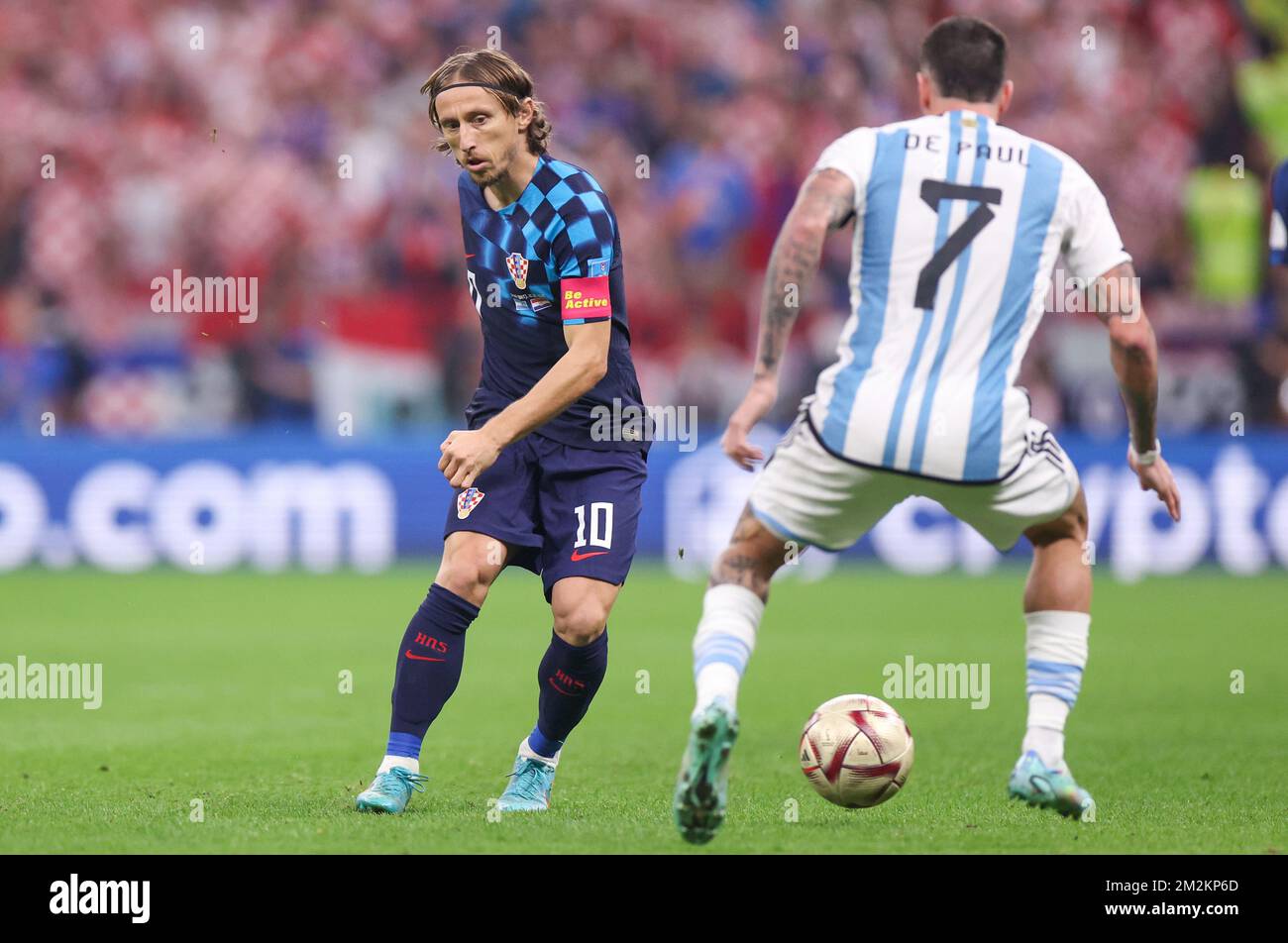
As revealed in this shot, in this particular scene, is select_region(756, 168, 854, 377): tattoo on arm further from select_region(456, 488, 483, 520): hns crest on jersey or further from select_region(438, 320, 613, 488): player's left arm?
select_region(456, 488, 483, 520): hns crest on jersey

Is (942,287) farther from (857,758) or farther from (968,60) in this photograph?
(857,758)

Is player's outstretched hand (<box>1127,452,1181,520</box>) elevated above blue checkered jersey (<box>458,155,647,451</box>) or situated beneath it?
situated beneath

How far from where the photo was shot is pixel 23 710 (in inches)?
328

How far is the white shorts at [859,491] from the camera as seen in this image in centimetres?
498

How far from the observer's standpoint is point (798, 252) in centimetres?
486

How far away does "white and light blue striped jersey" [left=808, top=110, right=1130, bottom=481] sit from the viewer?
4.91 metres

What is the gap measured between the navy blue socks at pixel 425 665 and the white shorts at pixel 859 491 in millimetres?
1135

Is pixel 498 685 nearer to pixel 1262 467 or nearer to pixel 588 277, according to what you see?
pixel 588 277

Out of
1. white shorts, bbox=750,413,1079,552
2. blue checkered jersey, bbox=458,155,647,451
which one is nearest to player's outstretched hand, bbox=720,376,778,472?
white shorts, bbox=750,413,1079,552

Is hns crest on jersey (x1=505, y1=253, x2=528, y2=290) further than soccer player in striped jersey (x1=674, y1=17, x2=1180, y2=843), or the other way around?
hns crest on jersey (x1=505, y1=253, x2=528, y2=290)

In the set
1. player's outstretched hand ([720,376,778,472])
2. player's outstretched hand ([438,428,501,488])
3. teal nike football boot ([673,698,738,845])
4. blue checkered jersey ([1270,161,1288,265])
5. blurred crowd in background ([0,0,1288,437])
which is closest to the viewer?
teal nike football boot ([673,698,738,845])

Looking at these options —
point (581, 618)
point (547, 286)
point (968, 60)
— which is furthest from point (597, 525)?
point (968, 60)

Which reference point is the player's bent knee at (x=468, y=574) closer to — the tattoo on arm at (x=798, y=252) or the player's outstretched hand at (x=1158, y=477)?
the tattoo on arm at (x=798, y=252)

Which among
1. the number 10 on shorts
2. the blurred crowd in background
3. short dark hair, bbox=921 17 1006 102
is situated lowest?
the number 10 on shorts
